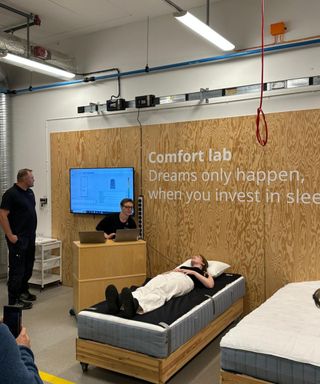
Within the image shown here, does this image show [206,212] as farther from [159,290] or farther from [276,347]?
[276,347]

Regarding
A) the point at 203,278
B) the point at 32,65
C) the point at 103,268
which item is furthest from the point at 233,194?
the point at 32,65

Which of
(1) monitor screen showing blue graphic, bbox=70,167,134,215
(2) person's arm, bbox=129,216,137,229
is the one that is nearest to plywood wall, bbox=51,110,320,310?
(1) monitor screen showing blue graphic, bbox=70,167,134,215

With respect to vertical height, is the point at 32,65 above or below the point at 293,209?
above

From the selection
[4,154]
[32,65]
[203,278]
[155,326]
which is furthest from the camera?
[4,154]

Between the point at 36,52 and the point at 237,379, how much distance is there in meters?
4.58

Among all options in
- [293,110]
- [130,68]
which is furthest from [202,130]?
[130,68]

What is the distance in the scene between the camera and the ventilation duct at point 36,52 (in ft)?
16.1

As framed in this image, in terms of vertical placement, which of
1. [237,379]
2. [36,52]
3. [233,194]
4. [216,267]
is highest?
[36,52]

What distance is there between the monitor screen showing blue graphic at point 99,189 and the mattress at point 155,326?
2.01 m

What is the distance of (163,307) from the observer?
3422 mm

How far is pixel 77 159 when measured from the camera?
19.3ft

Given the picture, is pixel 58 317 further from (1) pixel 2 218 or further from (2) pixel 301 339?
(2) pixel 301 339

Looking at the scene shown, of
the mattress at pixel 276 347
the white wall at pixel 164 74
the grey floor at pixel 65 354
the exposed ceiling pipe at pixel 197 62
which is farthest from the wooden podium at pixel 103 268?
the exposed ceiling pipe at pixel 197 62

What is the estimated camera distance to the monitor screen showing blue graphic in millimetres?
5324
